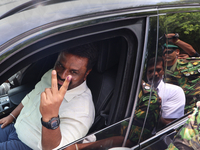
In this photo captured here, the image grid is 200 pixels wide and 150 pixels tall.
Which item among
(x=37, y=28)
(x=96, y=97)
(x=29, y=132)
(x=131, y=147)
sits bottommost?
(x=131, y=147)

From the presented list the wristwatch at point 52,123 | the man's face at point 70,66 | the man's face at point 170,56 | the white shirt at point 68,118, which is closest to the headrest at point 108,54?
the man's face at point 70,66

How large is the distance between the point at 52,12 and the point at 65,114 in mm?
778

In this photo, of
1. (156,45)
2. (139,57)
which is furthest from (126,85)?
(156,45)

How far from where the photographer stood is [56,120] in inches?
48.0

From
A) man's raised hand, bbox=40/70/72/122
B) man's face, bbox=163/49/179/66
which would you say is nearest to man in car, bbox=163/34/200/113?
man's face, bbox=163/49/179/66

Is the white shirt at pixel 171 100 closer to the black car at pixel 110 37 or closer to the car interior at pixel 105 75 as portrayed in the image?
the black car at pixel 110 37

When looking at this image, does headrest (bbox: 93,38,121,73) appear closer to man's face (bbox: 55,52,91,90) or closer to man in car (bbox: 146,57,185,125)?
man's face (bbox: 55,52,91,90)

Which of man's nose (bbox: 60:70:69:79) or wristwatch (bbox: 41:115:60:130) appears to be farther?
man's nose (bbox: 60:70:69:79)

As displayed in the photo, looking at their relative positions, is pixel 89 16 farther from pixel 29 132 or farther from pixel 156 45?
pixel 29 132

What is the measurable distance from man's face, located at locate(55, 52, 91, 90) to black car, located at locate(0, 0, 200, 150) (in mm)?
148

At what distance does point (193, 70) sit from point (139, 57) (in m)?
0.47

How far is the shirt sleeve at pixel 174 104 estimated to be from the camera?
137 cm

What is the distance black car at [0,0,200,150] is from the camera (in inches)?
35.7

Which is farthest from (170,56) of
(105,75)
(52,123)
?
(52,123)
